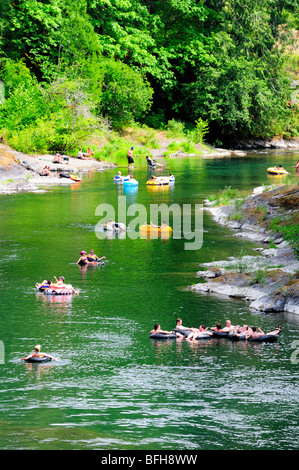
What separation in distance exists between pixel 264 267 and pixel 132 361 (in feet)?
35.4

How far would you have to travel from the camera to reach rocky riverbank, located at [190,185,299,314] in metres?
27.4

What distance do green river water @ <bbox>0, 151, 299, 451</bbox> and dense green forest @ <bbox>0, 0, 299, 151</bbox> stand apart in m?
34.6

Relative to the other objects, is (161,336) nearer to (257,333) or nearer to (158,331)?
(158,331)

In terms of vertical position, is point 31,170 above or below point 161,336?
above

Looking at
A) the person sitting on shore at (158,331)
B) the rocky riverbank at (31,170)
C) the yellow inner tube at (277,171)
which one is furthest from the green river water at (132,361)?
the yellow inner tube at (277,171)

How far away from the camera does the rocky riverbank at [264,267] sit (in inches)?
1078

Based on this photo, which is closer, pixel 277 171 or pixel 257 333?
pixel 257 333

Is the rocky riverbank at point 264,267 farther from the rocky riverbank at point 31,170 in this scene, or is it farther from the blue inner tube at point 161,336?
the rocky riverbank at point 31,170

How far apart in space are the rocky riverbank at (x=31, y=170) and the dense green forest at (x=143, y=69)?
2692mm

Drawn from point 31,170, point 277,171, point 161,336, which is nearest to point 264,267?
point 161,336

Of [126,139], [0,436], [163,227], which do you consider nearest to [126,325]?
[0,436]

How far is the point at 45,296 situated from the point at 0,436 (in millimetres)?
11657

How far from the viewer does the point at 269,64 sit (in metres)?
91.2

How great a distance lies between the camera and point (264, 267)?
31.1 metres
